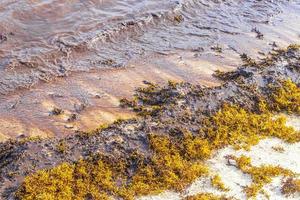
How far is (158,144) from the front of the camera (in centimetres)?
586

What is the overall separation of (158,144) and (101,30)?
13.2 ft

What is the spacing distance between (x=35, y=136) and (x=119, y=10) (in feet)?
14.9

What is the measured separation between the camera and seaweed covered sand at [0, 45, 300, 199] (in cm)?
522

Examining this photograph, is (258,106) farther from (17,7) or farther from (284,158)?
(17,7)

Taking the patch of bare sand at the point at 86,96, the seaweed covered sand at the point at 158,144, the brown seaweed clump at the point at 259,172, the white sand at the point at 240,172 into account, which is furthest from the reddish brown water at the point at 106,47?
the brown seaweed clump at the point at 259,172

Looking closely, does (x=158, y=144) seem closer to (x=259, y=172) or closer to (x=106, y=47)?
(x=259, y=172)

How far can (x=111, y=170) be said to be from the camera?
5453mm

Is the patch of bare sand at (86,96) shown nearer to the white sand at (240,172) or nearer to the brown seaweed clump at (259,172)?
the white sand at (240,172)

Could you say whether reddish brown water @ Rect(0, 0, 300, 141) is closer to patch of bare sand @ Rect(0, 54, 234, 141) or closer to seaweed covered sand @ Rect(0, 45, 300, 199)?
patch of bare sand @ Rect(0, 54, 234, 141)

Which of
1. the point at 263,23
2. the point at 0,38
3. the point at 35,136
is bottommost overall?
the point at 35,136

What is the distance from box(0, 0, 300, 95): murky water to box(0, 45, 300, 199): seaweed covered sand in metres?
1.66

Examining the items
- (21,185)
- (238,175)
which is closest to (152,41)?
(238,175)

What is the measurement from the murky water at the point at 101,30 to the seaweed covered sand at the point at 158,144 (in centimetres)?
166

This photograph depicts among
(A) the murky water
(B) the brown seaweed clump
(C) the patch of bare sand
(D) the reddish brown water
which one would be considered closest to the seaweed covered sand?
(B) the brown seaweed clump
